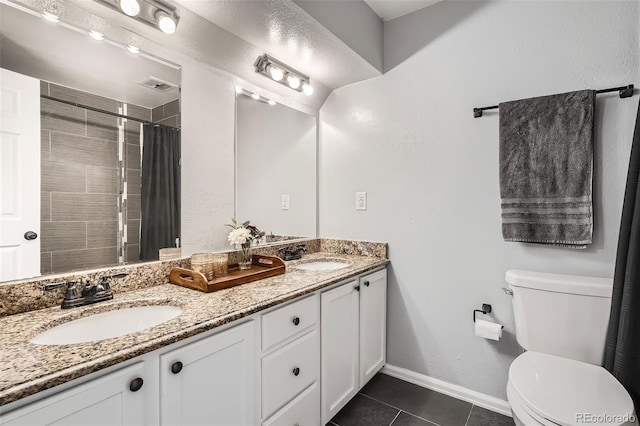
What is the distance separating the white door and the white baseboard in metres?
2.08

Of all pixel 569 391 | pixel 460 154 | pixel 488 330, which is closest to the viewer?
pixel 569 391

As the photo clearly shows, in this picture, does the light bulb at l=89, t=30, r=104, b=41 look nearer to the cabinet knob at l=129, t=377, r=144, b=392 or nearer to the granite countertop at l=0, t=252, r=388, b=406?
the granite countertop at l=0, t=252, r=388, b=406

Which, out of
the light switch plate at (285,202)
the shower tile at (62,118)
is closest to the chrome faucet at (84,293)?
the shower tile at (62,118)

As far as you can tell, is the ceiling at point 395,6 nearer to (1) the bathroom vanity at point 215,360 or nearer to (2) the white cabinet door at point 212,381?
(1) the bathroom vanity at point 215,360

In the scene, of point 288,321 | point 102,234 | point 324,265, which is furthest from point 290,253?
point 102,234

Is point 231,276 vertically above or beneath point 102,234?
beneath

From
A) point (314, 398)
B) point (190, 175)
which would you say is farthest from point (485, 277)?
point (190, 175)

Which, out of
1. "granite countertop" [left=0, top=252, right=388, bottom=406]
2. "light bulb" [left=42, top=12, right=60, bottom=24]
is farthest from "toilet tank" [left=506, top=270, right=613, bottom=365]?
"light bulb" [left=42, top=12, right=60, bottom=24]

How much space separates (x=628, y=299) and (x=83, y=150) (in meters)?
2.27

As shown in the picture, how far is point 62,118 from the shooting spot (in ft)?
3.98

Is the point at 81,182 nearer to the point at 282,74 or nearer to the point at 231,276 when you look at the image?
the point at 231,276

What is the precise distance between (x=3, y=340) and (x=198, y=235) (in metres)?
0.87

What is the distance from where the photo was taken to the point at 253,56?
1.81 metres

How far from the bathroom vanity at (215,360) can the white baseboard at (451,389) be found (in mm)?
288
